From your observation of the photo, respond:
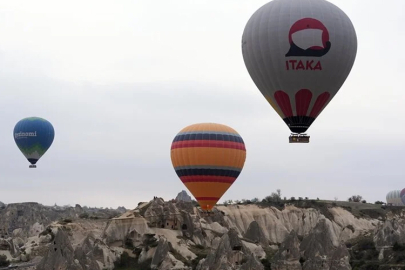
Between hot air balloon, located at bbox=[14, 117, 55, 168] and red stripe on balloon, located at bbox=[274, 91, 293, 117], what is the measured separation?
209ft

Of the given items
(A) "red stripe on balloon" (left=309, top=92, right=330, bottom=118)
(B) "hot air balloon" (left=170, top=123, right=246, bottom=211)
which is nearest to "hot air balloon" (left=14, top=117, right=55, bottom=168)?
(B) "hot air balloon" (left=170, top=123, right=246, bottom=211)

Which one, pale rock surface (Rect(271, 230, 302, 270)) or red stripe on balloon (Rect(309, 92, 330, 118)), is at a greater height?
red stripe on balloon (Rect(309, 92, 330, 118))

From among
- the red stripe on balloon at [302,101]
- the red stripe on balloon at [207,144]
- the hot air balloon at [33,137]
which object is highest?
the hot air balloon at [33,137]

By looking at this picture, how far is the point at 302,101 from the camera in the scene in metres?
56.7

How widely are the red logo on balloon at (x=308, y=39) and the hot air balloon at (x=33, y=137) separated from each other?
65.3 metres

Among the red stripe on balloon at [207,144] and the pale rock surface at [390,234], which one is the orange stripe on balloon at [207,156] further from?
the pale rock surface at [390,234]

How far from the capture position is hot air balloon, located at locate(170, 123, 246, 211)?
8656cm

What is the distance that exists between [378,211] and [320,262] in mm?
71962

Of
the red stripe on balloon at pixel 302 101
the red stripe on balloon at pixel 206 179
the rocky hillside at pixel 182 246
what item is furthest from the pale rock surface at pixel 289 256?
the red stripe on balloon at pixel 302 101

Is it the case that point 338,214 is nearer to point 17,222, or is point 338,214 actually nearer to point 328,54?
point 17,222

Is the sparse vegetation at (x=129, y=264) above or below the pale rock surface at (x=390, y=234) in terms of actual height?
below

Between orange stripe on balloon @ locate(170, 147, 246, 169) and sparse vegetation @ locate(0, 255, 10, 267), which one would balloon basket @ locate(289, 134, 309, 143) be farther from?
sparse vegetation @ locate(0, 255, 10, 267)

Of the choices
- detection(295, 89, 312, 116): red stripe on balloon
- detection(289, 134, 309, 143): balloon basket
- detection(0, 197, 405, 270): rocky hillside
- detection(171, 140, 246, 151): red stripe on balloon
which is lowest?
detection(0, 197, 405, 270): rocky hillside

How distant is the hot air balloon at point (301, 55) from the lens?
56.2 m
